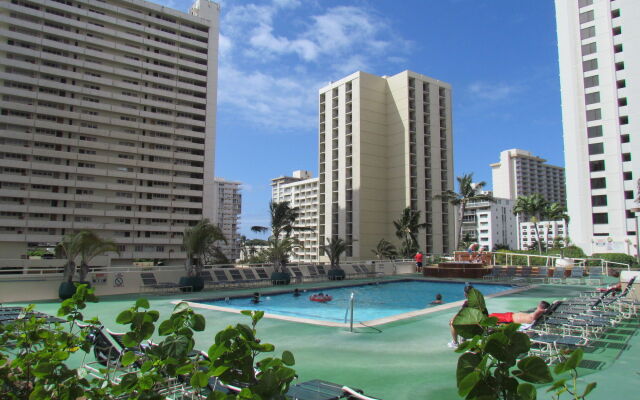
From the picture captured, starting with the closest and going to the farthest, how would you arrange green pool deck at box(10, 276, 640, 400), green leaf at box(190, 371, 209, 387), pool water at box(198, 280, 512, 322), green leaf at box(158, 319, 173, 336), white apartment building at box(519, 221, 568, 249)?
green leaf at box(190, 371, 209, 387) → green leaf at box(158, 319, 173, 336) → green pool deck at box(10, 276, 640, 400) → pool water at box(198, 280, 512, 322) → white apartment building at box(519, 221, 568, 249)

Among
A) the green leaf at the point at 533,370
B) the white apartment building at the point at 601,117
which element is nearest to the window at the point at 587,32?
the white apartment building at the point at 601,117

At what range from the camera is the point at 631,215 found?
41188 mm

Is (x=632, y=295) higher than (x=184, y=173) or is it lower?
lower

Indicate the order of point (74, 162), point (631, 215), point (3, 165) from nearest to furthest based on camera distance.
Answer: point (631, 215) < point (3, 165) < point (74, 162)

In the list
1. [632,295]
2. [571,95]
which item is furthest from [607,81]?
[632,295]

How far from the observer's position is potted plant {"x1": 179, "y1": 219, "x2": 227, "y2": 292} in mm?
17656

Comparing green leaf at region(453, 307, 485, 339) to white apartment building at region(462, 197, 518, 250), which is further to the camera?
white apartment building at region(462, 197, 518, 250)

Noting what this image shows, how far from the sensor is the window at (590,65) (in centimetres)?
4594

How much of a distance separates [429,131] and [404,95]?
646cm

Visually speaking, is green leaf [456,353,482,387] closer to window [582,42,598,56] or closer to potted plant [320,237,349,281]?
potted plant [320,237,349,281]

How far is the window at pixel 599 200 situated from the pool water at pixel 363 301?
101 feet

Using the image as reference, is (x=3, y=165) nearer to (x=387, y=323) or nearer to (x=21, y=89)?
(x=21, y=89)

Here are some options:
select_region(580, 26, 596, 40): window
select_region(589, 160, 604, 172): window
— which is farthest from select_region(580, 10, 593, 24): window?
select_region(589, 160, 604, 172): window

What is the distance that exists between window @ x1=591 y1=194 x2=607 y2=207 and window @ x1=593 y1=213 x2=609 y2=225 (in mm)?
1053
